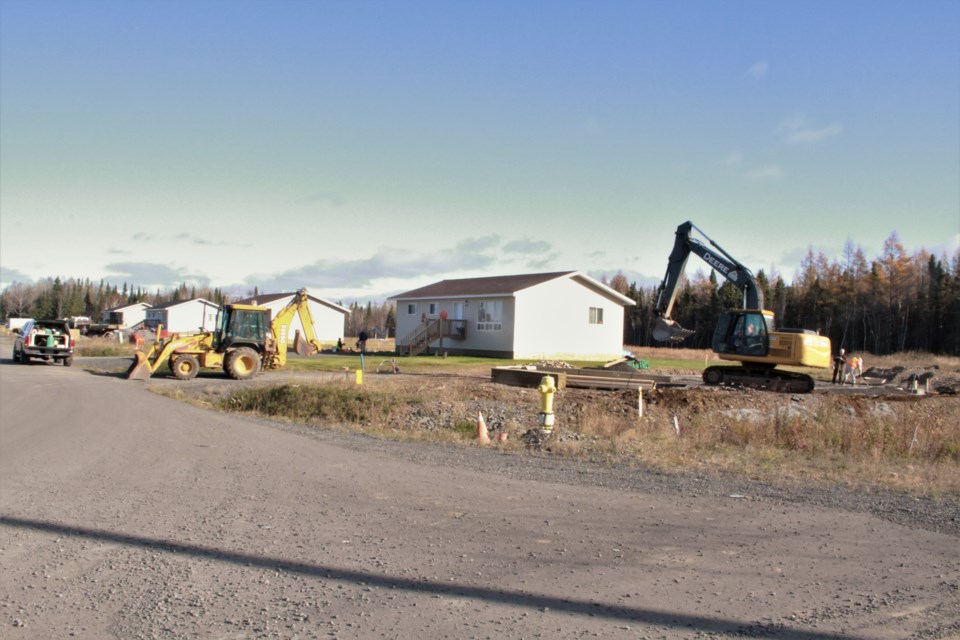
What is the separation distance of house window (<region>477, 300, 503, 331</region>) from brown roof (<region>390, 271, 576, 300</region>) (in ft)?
2.15

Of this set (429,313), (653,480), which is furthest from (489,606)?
(429,313)

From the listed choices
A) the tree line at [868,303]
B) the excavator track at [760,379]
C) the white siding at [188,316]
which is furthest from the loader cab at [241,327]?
the white siding at [188,316]

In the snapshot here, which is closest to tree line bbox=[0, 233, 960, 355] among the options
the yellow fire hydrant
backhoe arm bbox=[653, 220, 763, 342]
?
backhoe arm bbox=[653, 220, 763, 342]

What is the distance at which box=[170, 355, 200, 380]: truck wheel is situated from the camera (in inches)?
1133

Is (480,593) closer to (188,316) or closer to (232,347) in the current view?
(232,347)

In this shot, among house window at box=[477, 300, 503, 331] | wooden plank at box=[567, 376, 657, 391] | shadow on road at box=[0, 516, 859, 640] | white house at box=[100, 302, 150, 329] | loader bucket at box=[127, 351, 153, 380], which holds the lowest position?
shadow on road at box=[0, 516, 859, 640]

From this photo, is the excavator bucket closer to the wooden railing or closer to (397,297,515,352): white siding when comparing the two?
(397,297,515,352): white siding

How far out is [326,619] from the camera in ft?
15.7

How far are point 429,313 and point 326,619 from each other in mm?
43901

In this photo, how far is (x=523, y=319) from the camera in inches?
1694

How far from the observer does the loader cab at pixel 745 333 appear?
26828 millimetres

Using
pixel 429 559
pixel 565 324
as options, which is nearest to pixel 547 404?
pixel 429 559

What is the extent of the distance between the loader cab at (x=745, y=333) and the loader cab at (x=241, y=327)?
17041 mm

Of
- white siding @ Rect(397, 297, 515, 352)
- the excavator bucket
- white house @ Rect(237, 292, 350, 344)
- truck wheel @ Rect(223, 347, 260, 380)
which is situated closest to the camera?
the excavator bucket
